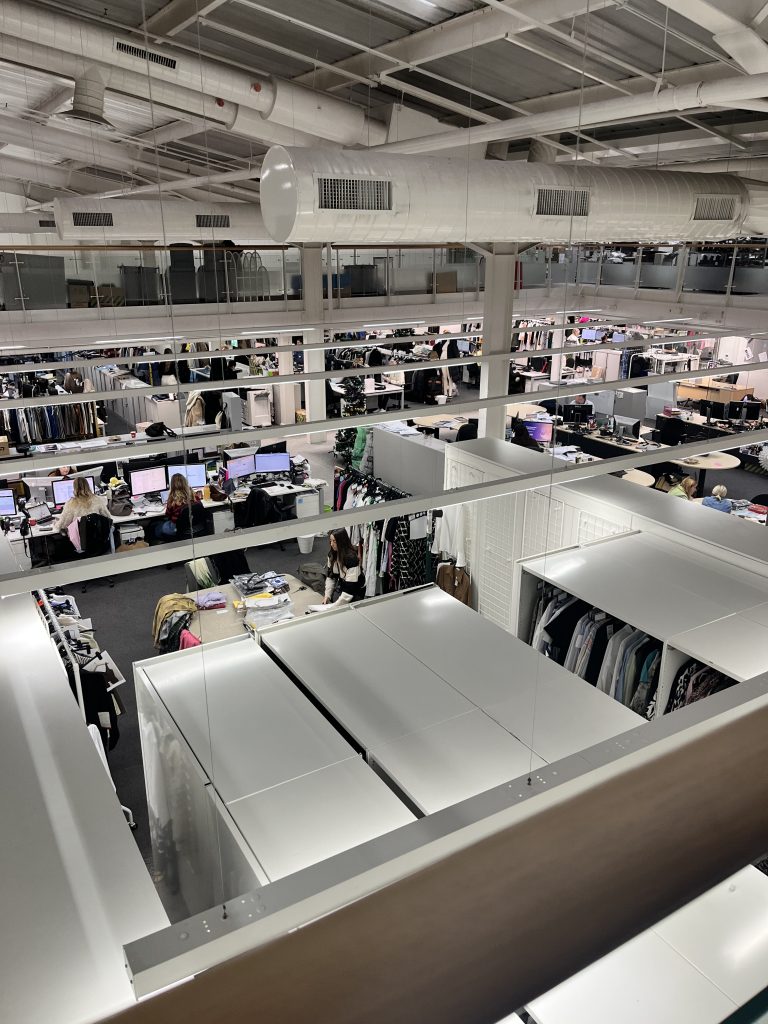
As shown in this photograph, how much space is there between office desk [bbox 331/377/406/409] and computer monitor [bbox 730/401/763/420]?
669cm

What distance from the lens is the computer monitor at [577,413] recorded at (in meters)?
13.9

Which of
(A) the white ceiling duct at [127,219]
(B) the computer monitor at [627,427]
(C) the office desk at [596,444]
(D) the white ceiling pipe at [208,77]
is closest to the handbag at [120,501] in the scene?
(A) the white ceiling duct at [127,219]

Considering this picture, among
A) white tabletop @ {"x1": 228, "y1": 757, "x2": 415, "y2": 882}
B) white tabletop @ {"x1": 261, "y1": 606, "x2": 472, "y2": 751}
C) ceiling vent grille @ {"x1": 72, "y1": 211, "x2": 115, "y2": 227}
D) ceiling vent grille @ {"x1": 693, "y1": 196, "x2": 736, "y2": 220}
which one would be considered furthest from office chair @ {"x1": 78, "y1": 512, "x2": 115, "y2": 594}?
ceiling vent grille @ {"x1": 693, "y1": 196, "x2": 736, "y2": 220}

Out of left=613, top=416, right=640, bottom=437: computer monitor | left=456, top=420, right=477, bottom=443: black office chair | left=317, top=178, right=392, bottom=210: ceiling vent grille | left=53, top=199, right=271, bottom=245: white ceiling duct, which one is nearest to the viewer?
left=317, top=178, right=392, bottom=210: ceiling vent grille

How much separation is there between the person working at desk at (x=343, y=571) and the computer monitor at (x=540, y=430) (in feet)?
22.9

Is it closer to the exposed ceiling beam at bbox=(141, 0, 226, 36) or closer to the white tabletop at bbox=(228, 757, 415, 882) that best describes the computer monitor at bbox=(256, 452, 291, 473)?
the exposed ceiling beam at bbox=(141, 0, 226, 36)

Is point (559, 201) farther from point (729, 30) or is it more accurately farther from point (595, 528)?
point (595, 528)

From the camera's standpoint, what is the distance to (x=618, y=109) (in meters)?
5.23

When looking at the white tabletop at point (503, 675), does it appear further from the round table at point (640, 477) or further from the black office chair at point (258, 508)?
the round table at point (640, 477)

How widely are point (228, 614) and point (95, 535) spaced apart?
3503 mm

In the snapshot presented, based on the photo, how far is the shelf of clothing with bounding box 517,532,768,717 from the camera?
175 inches

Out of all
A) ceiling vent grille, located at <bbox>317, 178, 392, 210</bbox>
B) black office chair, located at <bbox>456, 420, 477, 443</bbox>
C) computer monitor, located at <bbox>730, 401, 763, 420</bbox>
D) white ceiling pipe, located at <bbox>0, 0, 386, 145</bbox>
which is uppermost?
white ceiling pipe, located at <bbox>0, 0, 386, 145</bbox>

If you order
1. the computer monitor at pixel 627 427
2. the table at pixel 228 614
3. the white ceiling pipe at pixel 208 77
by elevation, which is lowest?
the table at pixel 228 614

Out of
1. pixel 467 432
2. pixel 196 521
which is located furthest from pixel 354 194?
pixel 467 432
